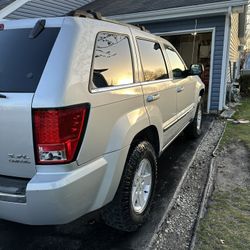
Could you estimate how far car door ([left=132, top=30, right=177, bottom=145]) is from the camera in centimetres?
335

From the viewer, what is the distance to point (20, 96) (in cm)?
A: 219

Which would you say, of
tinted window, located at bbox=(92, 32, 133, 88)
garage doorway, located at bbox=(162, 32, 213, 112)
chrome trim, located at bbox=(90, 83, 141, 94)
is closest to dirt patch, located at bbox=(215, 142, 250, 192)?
chrome trim, located at bbox=(90, 83, 141, 94)

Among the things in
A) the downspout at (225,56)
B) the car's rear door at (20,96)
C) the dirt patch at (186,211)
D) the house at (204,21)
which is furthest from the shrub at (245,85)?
the car's rear door at (20,96)

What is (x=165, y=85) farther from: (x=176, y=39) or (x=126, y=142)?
(x=176, y=39)

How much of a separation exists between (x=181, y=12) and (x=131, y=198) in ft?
23.6

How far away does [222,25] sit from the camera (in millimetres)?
8773

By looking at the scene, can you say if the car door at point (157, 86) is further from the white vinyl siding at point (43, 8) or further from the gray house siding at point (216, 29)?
the white vinyl siding at point (43, 8)

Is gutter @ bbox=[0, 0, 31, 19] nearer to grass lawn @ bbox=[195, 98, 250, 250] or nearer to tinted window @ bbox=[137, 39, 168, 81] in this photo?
tinted window @ bbox=[137, 39, 168, 81]

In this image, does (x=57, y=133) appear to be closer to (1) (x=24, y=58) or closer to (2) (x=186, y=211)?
(1) (x=24, y=58)

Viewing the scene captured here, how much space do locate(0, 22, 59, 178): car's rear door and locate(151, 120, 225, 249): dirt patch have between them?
4.87 ft

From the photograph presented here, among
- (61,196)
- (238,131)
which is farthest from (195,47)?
(61,196)

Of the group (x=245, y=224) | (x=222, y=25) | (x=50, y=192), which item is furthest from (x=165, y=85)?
(x=222, y=25)

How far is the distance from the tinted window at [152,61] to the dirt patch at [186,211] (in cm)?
150

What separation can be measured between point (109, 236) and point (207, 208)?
1.20m
